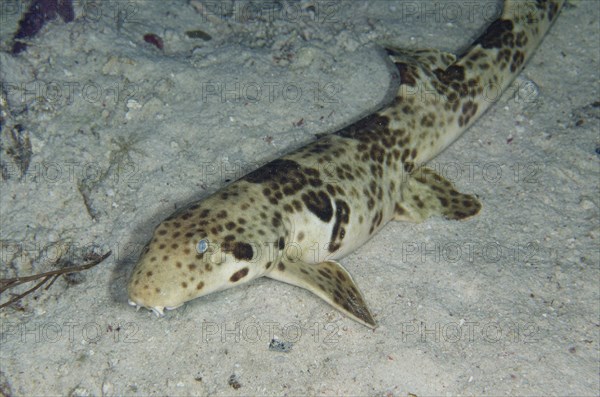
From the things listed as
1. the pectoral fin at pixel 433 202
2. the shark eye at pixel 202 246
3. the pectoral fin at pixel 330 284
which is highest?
the shark eye at pixel 202 246

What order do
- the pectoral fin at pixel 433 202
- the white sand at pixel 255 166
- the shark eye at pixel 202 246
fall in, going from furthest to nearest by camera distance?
the pectoral fin at pixel 433 202 < the white sand at pixel 255 166 < the shark eye at pixel 202 246

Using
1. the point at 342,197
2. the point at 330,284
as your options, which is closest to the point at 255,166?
the point at 342,197

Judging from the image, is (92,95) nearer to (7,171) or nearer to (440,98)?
(7,171)

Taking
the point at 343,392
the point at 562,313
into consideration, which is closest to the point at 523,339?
the point at 562,313

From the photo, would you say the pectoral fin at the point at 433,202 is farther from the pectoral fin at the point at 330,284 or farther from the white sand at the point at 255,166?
the pectoral fin at the point at 330,284

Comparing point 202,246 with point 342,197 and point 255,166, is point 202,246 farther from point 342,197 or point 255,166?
point 255,166

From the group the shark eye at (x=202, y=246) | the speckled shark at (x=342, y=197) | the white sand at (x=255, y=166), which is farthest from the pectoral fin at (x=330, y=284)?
the shark eye at (x=202, y=246)
